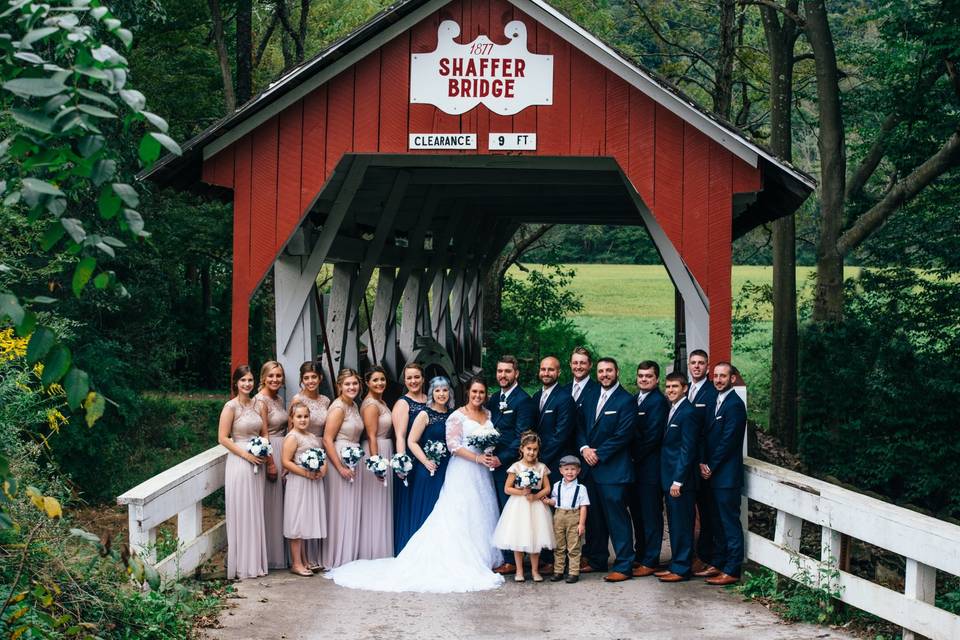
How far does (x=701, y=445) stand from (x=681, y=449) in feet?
0.63

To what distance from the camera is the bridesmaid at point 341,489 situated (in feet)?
27.7

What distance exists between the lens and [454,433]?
27.7 ft

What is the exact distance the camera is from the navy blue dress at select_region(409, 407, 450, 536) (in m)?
8.52

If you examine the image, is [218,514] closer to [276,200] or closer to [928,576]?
[276,200]

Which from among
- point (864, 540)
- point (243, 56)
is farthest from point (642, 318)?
point (864, 540)

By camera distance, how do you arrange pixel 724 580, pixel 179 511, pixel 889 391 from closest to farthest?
1. pixel 179 511
2. pixel 724 580
3. pixel 889 391

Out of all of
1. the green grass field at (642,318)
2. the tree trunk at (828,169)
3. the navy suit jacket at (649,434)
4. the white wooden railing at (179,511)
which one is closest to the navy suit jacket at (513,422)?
the navy suit jacket at (649,434)

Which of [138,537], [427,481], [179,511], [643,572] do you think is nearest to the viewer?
[138,537]

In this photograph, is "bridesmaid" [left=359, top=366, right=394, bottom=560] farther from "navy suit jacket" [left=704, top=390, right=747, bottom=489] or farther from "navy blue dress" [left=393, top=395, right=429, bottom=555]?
"navy suit jacket" [left=704, top=390, right=747, bottom=489]

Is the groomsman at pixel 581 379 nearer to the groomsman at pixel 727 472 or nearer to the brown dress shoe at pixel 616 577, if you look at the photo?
the groomsman at pixel 727 472

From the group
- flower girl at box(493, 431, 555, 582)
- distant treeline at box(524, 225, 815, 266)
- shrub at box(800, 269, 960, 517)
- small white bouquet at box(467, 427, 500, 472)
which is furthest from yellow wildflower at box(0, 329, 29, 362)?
distant treeline at box(524, 225, 815, 266)

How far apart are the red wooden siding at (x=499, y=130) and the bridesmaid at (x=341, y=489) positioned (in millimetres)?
1115

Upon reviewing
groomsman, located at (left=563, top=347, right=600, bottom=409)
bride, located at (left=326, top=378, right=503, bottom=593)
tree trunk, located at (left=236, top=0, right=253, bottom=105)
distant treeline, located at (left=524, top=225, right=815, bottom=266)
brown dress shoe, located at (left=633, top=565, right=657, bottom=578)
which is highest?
tree trunk, located at (left=236, top=0, right=253, bottom=105)

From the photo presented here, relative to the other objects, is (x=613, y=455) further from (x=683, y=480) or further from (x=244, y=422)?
(x=244, y=422)
